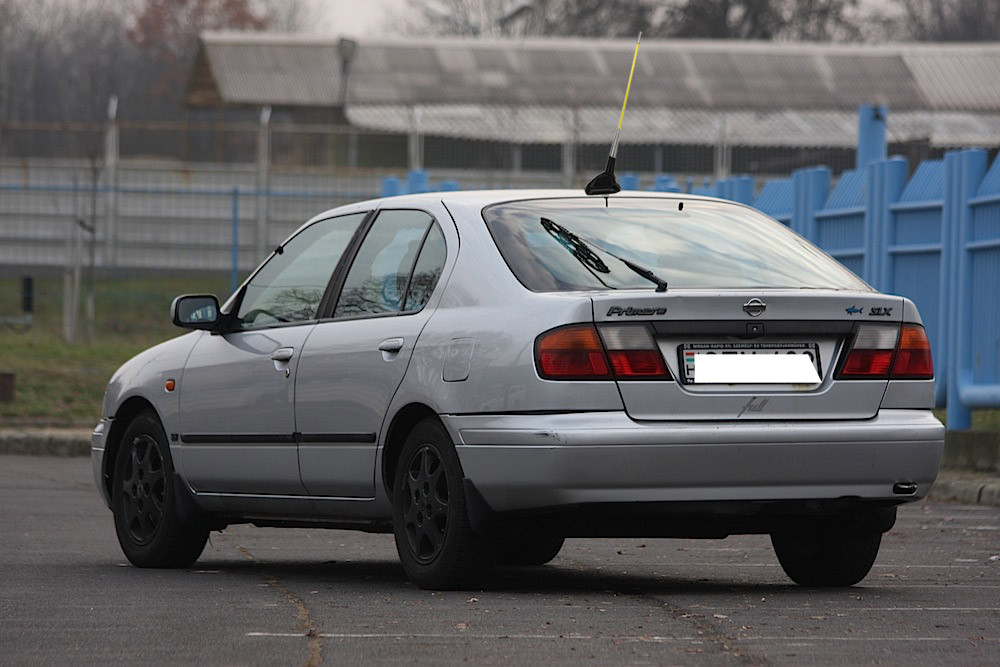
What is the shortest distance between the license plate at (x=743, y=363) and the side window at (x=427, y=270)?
3.68 ft

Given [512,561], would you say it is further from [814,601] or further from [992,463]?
[992,463]

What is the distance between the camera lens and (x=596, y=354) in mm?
6758

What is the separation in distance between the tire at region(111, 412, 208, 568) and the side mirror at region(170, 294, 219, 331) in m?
0.50

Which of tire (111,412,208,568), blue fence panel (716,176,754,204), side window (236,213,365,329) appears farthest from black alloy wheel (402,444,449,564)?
blue fence panel (716,176,754,204)

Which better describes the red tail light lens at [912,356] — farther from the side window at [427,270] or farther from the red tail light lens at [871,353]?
the side window at [427,270]

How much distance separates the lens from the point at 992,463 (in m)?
13.4

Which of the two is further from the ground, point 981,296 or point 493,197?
point 493,197

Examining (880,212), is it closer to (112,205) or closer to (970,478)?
(970,478)

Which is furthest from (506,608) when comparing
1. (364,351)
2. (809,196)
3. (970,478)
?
(809,196)

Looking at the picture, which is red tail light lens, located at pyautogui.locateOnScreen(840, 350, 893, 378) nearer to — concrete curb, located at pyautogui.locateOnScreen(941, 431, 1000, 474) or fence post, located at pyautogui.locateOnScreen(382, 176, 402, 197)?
concrete curb, located at pyautogui.locateOnScreen(941, 431, 1000, 474)

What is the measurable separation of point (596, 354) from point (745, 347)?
20.8 inches

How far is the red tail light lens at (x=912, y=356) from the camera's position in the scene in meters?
7.16

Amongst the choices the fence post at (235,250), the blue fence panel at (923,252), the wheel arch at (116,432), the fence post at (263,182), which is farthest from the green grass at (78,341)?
the wheel arch at (116,432)

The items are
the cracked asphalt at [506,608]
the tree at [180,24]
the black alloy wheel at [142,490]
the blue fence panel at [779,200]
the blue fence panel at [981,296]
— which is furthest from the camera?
the tree at [180,24]
